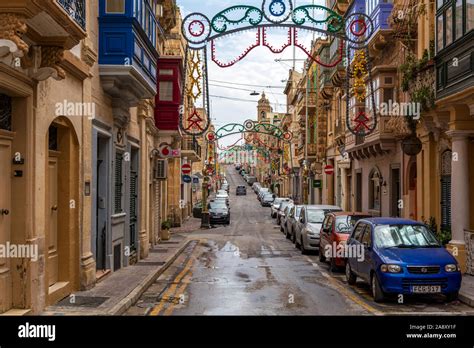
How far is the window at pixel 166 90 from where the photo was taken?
76.0 ft

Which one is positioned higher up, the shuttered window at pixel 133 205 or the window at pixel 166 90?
the window at pixel 166 90

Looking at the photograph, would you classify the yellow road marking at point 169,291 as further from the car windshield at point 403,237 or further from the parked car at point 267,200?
the parked car at point 267,200

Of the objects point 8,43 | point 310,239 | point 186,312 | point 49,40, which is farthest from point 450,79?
point 8,43

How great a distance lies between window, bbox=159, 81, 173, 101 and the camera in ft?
76.0

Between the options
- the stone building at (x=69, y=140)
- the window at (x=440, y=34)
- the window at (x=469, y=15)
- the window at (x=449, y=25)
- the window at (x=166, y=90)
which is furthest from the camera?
the window at (x=166, y=90)

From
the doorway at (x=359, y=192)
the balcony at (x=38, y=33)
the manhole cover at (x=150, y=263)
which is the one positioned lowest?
the manhole cover at (x=150, y=263)

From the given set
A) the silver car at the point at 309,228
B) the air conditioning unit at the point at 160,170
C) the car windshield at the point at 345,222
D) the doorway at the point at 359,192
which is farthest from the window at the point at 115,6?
the doorway at the point at 359,192

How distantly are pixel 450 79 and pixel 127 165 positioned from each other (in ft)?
31.7

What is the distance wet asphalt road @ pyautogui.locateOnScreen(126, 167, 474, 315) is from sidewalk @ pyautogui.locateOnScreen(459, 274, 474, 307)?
18cm

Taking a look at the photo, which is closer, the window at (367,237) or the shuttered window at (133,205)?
the window at (367,237)

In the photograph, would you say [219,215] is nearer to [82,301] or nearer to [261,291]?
[261,291]

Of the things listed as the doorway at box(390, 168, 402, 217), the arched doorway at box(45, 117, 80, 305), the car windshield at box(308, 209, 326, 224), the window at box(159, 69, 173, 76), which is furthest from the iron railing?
the doorway at box(390, 168, 402, 217)

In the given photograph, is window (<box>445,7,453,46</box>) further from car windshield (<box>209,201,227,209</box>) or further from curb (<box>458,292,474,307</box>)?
car windshield (<box>209,201,227,209</box>)
